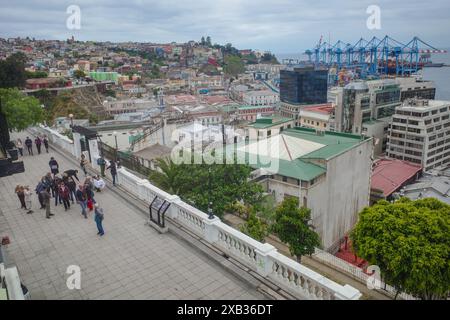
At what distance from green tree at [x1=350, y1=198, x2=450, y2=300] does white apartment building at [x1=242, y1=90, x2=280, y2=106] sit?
105m

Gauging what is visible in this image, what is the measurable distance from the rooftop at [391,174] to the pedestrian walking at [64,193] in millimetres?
36839

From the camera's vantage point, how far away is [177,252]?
8977 millimetres

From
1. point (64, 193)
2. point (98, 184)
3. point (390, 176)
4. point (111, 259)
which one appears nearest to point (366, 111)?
point (390, 176)

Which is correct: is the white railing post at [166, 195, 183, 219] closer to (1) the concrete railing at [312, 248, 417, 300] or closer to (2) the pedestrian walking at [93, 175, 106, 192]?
(2) the pedestrian walking at [93, 175, 106, 192]

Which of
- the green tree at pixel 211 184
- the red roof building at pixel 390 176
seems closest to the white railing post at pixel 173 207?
the green tree at pixel 211 184

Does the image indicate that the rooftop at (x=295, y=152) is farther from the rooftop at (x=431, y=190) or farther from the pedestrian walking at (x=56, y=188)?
the pedestrian walking at (x=56, y=188)

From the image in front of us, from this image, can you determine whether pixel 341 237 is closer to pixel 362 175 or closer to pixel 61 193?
pixel 362 175

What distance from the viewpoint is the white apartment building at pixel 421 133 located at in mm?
52938

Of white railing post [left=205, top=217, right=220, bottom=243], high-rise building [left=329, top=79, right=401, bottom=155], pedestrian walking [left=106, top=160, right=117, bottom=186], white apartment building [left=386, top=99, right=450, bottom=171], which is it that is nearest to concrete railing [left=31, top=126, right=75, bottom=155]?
pedestrian walking [left=106, top=160, right=117, bottom=186]

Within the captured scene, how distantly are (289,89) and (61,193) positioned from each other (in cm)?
10308

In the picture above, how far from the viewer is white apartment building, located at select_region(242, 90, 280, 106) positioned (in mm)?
122250

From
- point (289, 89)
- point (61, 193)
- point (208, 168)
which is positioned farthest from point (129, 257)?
point (289, 89)

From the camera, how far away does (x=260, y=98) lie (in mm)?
122688

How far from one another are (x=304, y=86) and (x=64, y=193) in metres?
103
